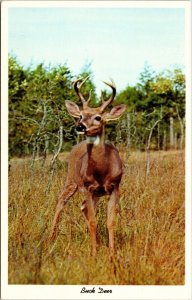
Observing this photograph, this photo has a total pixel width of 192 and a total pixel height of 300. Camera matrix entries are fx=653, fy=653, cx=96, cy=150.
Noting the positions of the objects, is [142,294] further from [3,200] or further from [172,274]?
[3,200]

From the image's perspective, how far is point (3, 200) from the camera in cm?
517

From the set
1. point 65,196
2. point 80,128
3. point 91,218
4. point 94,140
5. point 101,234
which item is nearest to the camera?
point 80,128

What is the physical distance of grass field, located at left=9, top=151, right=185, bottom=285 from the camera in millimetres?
4871

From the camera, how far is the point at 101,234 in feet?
17.3

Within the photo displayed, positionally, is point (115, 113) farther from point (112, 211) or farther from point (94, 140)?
point (112, 211)

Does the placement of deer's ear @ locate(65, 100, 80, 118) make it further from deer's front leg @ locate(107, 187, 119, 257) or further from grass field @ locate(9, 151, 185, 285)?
grass field @ locate(9, 151, 185, 285)

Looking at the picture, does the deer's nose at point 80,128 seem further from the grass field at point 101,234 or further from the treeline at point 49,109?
the grass field at point 101,234

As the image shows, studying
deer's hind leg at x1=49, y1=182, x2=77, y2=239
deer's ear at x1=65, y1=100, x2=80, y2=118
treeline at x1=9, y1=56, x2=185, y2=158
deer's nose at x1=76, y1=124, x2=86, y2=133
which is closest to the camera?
deer's nose at x1=76, y1=124, x2=86, y2=133

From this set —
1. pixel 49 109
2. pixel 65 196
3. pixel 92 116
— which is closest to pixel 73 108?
pixel 92 116

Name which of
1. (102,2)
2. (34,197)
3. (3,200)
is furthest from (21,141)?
(102,2)

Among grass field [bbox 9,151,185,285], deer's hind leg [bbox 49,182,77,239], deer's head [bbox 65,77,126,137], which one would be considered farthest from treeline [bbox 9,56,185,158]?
deer's head [bbox 65,77,126,137]

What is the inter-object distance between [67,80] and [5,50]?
734 mm

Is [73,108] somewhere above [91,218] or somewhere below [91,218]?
above

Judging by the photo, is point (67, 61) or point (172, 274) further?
point (67, 61)
